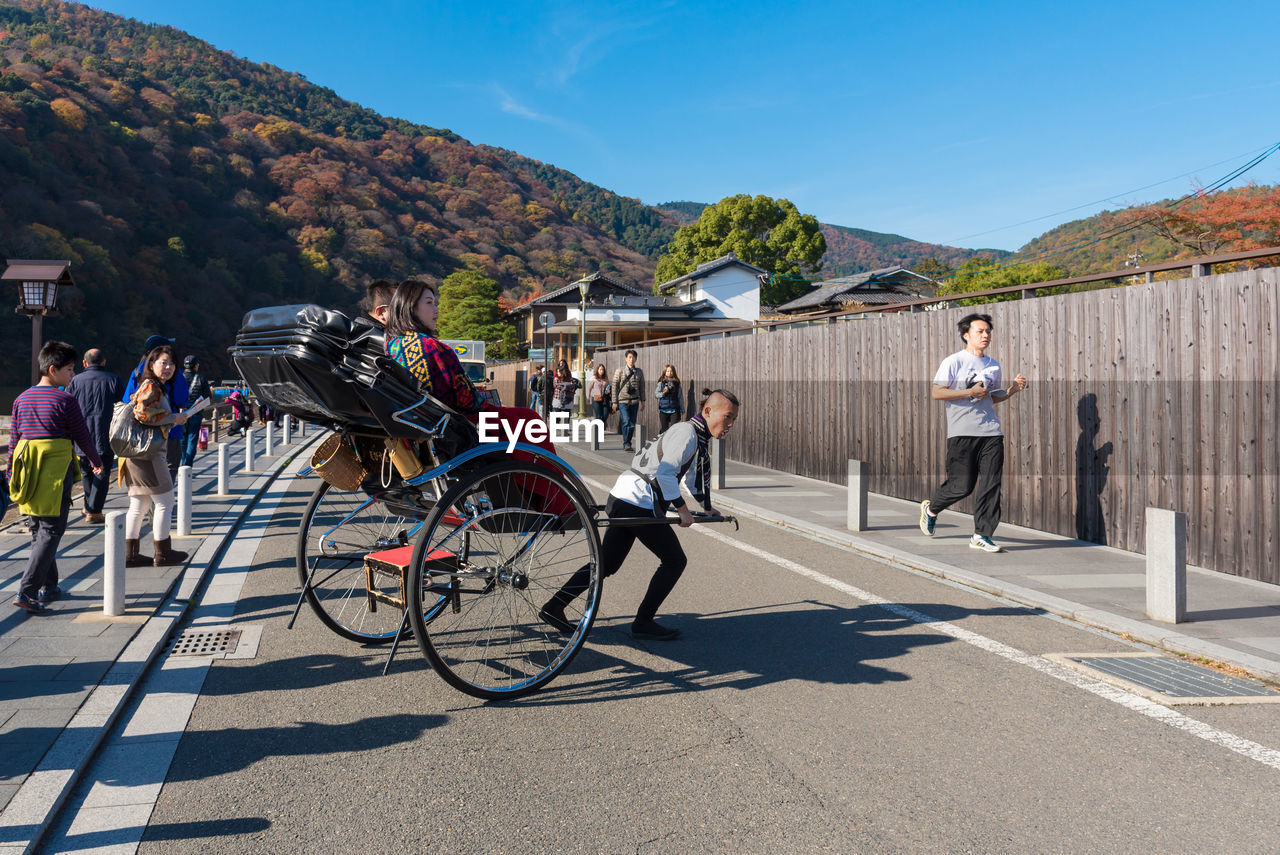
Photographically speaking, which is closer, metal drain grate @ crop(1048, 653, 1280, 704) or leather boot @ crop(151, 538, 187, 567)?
metal drain grate @ crop(1048, 653, 1280, 704)

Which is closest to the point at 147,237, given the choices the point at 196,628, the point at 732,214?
the point at 732,214

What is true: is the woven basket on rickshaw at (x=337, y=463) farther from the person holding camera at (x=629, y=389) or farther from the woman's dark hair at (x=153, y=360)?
the person holding camera at (x=629, y=389)

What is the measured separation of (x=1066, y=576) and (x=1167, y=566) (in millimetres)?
1348

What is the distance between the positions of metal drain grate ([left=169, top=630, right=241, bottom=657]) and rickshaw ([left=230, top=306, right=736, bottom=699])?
0.69 m

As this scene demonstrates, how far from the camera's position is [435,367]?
414cm

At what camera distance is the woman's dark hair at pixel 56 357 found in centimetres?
577

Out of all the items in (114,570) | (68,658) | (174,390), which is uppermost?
(174,390)

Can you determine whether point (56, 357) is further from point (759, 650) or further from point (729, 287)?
point (729, 287)

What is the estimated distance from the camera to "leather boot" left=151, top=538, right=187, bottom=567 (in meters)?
6.93

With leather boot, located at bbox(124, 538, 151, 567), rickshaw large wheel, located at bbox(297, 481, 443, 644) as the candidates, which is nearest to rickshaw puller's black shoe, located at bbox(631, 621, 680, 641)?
rickshaw large wheel, located at bbox(297, 481, 443, 644)

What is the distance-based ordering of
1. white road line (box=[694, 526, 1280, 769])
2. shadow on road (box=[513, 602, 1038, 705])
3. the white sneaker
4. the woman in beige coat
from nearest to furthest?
white road line (box=[694, 526, 1280, 769]) < shadow on road (box=[513, 602, 1038, 705]) < the woman in beige coat < the white sneaker

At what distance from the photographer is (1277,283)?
21.3 ft

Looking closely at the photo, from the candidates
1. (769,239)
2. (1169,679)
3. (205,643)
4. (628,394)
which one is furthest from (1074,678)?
(769,239)

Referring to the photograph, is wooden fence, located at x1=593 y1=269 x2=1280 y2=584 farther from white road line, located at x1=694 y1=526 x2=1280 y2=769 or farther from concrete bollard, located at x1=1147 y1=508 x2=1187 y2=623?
→ white road line, located at x1=694 y1=526 x2=1280 y2=769
